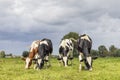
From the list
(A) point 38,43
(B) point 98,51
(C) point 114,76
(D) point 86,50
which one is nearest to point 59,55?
(A) point 38,43

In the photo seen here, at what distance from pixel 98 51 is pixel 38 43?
229 feet

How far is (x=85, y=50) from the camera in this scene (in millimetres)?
33438

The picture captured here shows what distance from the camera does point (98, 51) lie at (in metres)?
107

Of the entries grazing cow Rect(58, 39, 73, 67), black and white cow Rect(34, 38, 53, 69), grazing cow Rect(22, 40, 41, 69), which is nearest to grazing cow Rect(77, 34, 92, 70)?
black and white cow Rect(34, 38, 53, 69)

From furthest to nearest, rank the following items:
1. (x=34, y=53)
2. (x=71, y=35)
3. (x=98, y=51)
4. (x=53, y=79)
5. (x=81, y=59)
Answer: (x=98, y=51) → (x=71, y=35) → (x=34, y=53) → (x=81, y=59) → (x=53, y=79)

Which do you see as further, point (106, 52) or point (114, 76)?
point (106, 52)

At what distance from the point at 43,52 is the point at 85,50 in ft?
17.7

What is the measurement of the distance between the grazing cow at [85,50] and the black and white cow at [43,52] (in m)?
4.27

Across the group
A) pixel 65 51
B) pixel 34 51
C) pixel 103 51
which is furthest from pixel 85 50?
pixel 103 51

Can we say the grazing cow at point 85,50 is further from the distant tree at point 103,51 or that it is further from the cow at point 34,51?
the distant tree at point 103,51

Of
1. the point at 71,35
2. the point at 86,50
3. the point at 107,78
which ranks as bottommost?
the point at 107,78

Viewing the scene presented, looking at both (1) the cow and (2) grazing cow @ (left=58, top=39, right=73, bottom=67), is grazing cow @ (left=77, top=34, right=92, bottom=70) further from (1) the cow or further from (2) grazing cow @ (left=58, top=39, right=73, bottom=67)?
(1) the cow

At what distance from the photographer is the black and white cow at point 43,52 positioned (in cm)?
3544

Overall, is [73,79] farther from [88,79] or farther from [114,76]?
[114,76]
